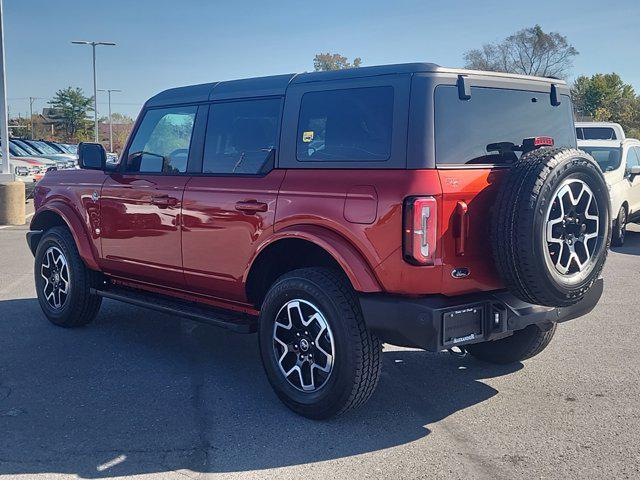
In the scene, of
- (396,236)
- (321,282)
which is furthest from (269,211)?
(396,236)

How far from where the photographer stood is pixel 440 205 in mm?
3805

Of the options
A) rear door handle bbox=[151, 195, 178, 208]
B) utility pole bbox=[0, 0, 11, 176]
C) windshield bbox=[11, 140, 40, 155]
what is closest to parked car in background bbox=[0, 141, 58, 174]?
windshield bbox=[11, 140, 40, 155]

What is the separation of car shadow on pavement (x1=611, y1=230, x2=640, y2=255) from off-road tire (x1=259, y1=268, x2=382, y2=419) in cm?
824

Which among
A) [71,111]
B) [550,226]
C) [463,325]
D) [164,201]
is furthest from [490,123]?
[71,111]

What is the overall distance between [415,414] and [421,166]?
1561mm

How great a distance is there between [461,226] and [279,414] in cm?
161

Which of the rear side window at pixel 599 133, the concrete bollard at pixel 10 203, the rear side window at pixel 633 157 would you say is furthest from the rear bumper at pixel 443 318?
the rear side window at pixel 599 133

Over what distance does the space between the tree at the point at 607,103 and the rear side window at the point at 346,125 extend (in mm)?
45379

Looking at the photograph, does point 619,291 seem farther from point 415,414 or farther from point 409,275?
point 409,275

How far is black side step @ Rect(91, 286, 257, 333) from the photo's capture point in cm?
484

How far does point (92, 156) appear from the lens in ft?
19.5

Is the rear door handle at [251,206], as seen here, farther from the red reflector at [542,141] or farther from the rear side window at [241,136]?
the red reflector at [542,141]

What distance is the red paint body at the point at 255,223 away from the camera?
3861mm

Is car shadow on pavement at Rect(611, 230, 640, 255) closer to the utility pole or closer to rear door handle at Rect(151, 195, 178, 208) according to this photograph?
rear door handle at Rect(151, 195, 178, 208)
